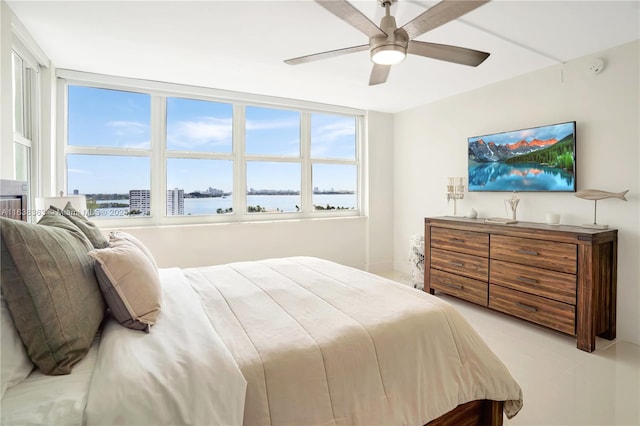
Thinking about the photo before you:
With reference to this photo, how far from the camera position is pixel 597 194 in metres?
2.76

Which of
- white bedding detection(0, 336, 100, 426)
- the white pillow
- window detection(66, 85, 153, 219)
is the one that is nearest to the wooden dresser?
white bedding detection(0, 336, 100, 426)

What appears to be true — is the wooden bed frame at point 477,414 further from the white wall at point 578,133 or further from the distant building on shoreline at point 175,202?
the distant building on shoreline at point 175,202

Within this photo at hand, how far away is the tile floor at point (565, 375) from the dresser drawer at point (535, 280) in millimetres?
367

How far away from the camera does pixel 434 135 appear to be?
4.45 metres

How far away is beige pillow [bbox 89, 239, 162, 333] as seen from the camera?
1.26 meters

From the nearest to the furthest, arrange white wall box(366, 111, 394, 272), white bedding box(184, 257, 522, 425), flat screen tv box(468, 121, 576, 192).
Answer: white bedding box(184, 257, 522, 425) → flat screen tv box(468, 121, 576, 192) → white wall box(366, 111, 394, 272)

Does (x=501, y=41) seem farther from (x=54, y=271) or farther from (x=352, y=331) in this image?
(x=54, y=271)

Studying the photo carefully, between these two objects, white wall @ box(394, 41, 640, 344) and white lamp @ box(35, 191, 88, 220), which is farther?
white wall @ box(394, 41, 640, 344)

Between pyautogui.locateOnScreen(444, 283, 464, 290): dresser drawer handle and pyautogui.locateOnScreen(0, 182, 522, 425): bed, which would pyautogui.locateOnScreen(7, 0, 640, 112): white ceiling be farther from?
pyautogui.locateOnScreen(444, 283, 464, 290): dresser drawer handle

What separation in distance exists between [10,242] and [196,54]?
2.51 metres

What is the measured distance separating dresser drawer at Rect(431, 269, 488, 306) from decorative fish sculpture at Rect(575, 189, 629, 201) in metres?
1.16

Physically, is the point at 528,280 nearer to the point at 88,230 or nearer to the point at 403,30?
the point at 403,30

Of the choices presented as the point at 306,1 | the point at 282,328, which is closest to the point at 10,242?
the point at 282,328

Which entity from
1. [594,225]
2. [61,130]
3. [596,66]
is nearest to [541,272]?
[594,225]
